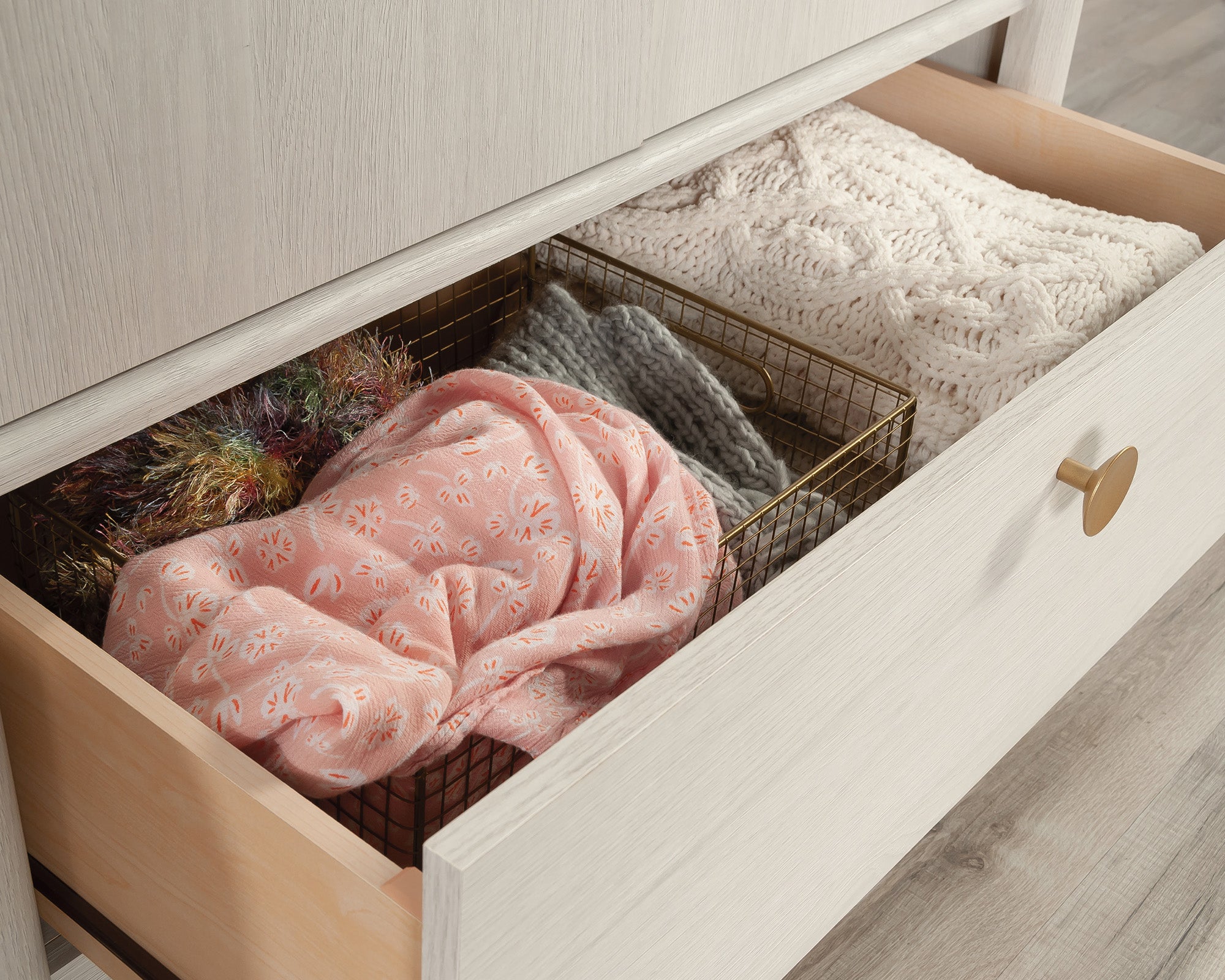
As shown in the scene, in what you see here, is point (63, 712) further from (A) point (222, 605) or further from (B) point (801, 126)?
(B) point (801, 126)

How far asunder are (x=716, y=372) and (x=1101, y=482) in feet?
0.95

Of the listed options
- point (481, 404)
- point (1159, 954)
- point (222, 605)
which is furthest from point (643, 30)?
point (1159, 954)

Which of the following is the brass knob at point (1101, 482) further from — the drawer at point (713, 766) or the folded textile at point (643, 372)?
the folded textile at point (643, 372)

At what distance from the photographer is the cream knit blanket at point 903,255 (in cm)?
76

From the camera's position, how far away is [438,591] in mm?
552

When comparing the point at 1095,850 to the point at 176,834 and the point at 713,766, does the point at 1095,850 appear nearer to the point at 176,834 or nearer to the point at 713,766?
the point at 713,766

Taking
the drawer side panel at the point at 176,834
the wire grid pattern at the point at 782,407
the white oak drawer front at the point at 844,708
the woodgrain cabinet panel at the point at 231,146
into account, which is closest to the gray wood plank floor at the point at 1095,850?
the white oak drawer front at the point at 844,708

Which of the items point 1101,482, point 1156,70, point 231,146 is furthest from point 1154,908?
point 1156,70

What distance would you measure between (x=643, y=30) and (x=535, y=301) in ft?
0.77

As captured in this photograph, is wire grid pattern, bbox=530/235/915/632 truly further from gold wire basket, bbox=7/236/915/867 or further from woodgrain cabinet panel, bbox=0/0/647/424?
woodgrain cabinet panel, bbox=0/0/647/424

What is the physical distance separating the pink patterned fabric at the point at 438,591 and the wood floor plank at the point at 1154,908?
402 mm

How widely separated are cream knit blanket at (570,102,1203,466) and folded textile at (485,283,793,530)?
0.09 metres

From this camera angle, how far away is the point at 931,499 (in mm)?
518

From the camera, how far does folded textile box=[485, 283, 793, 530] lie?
29.6 inches
